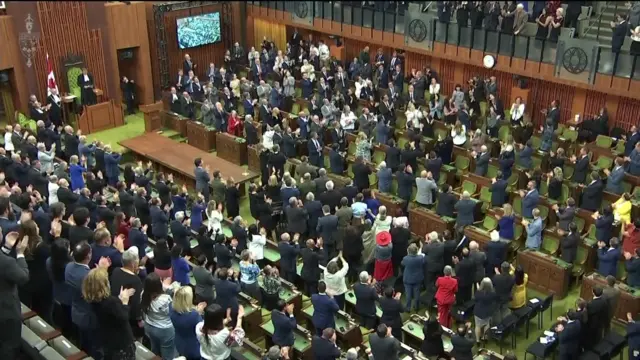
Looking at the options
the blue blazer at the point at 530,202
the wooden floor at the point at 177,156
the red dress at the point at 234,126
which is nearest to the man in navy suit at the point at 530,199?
the blue blazer at the point at 530,202

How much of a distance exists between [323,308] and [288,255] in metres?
2.02

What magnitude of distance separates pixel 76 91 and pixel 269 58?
588cm

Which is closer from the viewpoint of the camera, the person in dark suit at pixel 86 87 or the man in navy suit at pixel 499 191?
the man in navy suit at pixel 499 191

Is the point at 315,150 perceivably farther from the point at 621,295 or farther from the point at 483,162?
the point at 621,295

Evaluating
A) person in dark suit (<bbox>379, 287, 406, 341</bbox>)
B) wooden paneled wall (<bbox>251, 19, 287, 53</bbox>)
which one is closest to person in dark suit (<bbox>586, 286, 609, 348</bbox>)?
person in dark suit (<bbox>379, 287, 406, 341</bbox>)

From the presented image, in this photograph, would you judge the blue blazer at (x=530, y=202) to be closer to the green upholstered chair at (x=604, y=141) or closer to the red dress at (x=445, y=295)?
the red dress at (x=445, y=295)

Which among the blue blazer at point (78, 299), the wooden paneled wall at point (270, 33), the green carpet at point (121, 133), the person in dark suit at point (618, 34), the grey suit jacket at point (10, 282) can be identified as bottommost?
the green carpet at point (121, 133)

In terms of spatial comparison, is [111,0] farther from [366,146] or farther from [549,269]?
[549,269]

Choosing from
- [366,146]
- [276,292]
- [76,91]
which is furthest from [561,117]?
[76,91]

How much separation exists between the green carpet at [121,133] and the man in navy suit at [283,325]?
35.9 ft

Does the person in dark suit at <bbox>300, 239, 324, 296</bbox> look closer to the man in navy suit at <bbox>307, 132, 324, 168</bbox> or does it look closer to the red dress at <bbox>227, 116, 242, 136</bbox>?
the man in navy suit at <bbox>307, 132, 324, 168</bbox>

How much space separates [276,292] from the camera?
392 inches

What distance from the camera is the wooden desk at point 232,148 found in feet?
56.1

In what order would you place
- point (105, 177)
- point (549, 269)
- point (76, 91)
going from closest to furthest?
point (549, 269) → point (105, 177) → point (76, 91)
